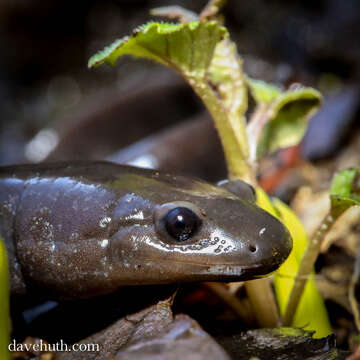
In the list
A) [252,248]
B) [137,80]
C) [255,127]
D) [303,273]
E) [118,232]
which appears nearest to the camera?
[252,248]

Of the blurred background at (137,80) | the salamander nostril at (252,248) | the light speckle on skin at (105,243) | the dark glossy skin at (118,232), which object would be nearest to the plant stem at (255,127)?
the dark glossy skin at (118,232)

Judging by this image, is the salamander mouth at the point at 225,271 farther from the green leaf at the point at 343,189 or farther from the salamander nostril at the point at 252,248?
the green leaf at the point at 343,189

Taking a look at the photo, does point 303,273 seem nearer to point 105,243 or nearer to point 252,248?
point 252,248

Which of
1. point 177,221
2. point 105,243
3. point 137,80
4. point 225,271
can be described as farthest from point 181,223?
point 137,80

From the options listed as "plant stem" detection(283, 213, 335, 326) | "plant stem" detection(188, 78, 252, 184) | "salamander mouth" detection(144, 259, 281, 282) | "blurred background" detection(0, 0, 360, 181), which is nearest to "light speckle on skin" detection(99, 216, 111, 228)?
"salamander mouth" detection(144, 259, 281, 282)

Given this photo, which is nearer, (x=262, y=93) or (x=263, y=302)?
(x=263, y=302)

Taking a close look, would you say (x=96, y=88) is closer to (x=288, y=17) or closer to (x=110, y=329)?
(x=288, y=17)
